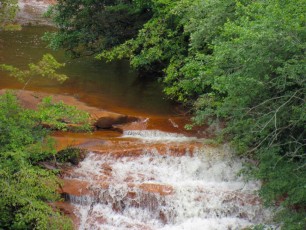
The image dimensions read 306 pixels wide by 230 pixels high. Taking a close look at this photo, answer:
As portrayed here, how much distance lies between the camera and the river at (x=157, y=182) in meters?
10.9

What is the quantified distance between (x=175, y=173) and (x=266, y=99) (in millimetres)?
2960

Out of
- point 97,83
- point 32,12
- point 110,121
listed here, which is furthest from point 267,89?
point 32,12

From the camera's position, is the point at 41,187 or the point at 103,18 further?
the point at 103,18

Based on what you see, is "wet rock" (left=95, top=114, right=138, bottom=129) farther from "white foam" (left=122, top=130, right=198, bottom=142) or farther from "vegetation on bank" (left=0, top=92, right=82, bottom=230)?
"vegetation on bank" (left=0, top=92, right=82, bottom=230)

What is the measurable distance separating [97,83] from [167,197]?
29.8 feet

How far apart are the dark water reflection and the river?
1.87 m

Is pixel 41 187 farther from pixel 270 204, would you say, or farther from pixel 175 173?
pixel 270 204

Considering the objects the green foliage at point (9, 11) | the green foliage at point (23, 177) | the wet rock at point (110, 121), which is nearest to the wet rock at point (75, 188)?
the green foliage at point (23, 177)

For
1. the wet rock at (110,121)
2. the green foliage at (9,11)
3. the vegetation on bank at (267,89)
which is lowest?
the wet rock at (110,121)

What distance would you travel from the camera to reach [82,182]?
1143cm

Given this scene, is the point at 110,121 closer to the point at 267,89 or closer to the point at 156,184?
the point at 156,184

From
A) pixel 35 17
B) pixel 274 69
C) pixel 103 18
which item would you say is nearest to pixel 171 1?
pixel 103 18

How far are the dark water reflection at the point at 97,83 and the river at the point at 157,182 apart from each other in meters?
1.87

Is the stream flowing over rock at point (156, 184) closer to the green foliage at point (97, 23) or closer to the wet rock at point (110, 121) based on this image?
the wet rock at point (110, 121)
